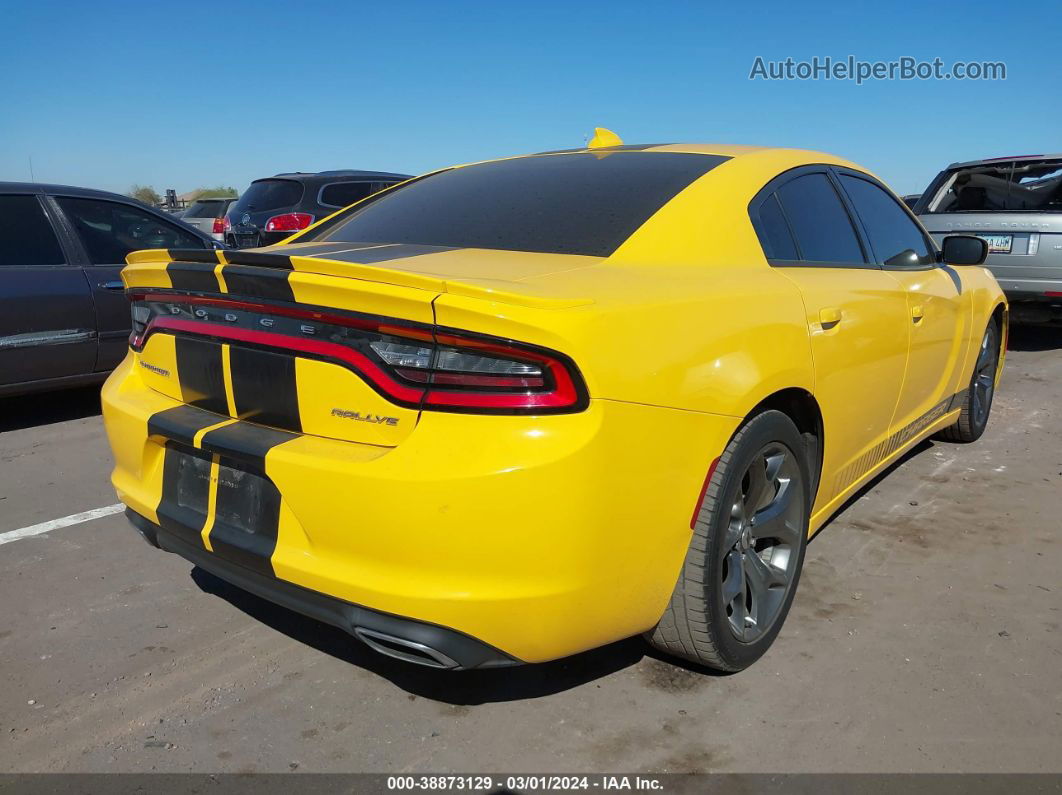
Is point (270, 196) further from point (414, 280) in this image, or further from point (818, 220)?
point (414, 280)

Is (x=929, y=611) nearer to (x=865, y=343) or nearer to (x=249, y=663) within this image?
(x=865, y=343)

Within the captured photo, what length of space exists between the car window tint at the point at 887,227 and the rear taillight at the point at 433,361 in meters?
2.15

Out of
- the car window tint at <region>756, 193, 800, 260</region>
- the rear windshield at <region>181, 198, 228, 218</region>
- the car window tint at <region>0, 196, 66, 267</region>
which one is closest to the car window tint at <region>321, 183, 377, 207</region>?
the car window tint at <region>0, 196, 66, 267</region>

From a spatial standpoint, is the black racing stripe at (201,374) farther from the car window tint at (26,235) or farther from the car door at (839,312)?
the car window tint at (26,235)

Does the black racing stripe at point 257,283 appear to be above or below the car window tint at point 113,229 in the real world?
below

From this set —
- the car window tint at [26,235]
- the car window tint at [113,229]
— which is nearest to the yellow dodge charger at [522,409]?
the car window tint at [26,235]

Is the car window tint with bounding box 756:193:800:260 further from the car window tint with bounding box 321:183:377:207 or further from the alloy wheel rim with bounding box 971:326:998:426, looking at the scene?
the car window tint with bounding box 321:183:377:207

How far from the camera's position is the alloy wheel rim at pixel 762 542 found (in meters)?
2.43

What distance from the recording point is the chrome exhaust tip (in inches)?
75.6

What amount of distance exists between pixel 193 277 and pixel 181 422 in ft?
1.27

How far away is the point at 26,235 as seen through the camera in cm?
532

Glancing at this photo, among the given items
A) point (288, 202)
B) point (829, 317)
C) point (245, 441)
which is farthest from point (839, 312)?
point (288, 202)

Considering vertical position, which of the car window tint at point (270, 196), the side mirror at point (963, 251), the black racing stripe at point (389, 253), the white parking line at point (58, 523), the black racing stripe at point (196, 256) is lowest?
the white parking line at point (58, 523)

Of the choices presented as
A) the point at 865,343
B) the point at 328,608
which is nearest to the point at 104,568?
the point at 328,608
